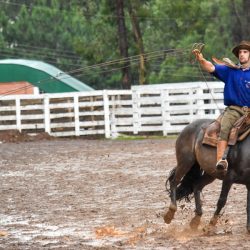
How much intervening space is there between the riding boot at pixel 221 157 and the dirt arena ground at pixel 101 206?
0.71 meters

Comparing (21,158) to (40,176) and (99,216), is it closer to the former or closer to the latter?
(40,176)

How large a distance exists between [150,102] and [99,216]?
16655mm

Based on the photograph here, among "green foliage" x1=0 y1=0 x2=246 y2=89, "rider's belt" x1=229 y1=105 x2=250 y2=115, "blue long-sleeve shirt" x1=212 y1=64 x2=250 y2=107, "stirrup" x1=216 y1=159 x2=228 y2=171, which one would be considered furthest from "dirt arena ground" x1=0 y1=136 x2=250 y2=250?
"green foliage" x1=0 y1=0 x2=246 y2=89

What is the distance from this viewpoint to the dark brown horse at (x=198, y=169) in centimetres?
900

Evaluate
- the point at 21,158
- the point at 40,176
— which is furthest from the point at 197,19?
the point at 40,176

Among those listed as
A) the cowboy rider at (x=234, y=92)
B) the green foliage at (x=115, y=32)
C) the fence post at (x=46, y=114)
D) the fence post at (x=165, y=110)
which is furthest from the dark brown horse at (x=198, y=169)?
the green foliage at (x=115, y=32)

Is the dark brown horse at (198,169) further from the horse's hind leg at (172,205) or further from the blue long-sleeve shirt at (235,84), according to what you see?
the blue long-sleeve shirt at (235,84)

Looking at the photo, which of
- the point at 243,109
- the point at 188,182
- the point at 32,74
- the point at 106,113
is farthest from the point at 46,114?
the point at 243,109

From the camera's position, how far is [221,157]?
9008 millimetres

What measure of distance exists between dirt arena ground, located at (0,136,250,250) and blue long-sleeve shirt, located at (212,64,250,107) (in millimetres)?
1414

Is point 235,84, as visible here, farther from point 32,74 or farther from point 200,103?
point 32,74

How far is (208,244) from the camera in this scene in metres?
8.27

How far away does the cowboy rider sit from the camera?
9.00 metres

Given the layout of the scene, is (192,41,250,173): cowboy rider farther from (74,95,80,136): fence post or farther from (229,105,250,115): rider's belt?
(74,95,80,136): fence post
